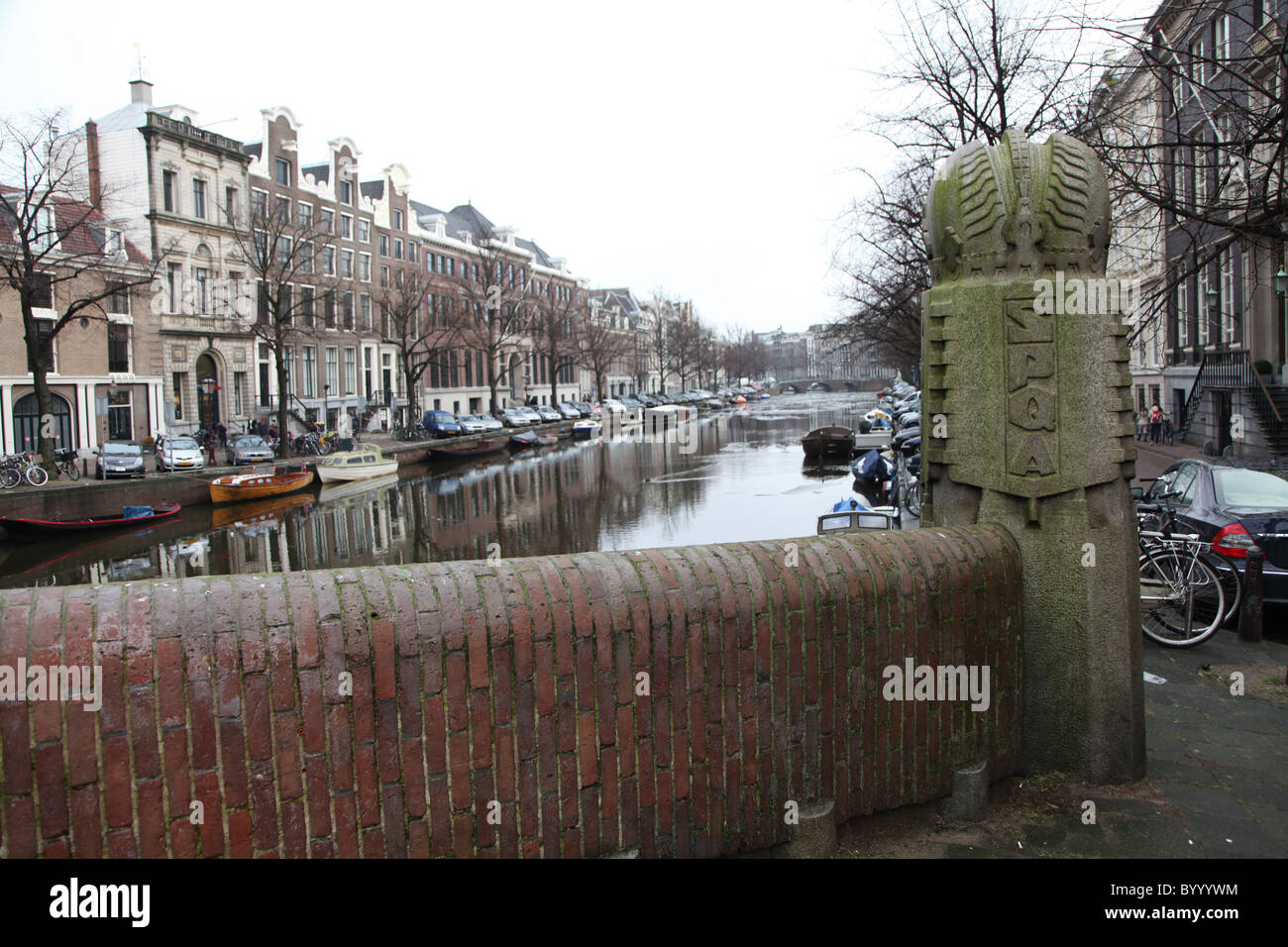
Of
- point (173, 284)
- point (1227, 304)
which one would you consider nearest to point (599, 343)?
point (173, 284)

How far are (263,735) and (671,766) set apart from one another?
1.61 m

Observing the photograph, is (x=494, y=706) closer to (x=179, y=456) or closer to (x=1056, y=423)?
(x=1056, y=423)

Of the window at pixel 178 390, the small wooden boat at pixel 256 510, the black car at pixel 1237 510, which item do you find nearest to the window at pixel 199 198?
the window at pixel 178 390

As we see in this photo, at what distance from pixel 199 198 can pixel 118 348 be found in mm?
10366

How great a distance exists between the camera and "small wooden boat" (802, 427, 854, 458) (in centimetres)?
3797

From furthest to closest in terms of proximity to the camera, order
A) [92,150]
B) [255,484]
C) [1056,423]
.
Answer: [92,150]
[255,484]
[1056,423]

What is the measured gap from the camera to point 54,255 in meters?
35.1

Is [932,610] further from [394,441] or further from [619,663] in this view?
[394,441]

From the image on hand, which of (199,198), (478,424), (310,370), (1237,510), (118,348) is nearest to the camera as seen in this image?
(1237,510)

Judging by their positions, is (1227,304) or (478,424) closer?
(1227,304)

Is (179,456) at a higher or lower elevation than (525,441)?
higher

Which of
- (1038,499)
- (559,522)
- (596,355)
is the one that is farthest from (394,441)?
(1038,499)

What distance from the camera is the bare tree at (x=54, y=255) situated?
27250 mm

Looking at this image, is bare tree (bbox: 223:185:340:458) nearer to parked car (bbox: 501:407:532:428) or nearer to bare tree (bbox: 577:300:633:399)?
parked car (bbox: 501:407:532:428)
